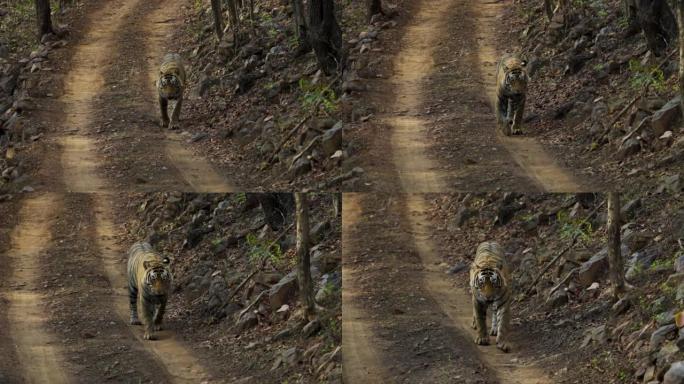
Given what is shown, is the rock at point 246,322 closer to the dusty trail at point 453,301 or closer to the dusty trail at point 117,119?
the dusty trail at point 453,301

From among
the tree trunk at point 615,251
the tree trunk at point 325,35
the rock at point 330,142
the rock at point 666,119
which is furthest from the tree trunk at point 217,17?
the tree trunk at point 615,251

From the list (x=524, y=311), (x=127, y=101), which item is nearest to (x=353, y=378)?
(x=524, y=311)

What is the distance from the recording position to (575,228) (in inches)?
975

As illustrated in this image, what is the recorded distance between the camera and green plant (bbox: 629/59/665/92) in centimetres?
2812

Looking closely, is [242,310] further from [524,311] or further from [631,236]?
[631,236]

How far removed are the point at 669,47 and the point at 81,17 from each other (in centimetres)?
1412

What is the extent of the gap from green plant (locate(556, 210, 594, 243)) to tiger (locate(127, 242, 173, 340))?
→ 674cm

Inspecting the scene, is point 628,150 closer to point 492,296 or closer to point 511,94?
point 511,94

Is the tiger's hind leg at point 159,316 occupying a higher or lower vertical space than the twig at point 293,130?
lower

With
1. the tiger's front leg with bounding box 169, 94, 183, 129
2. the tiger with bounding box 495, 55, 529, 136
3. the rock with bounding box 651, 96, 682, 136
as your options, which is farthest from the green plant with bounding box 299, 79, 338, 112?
the rock with bounding box 651, 96, 682, 136

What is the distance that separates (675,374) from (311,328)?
19.0 ft

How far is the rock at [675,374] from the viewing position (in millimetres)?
19984

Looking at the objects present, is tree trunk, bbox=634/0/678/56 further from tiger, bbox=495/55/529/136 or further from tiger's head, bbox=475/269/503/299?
tiger's head, bbox=475/269/503/299

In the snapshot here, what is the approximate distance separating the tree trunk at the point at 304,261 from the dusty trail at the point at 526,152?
214 inches
